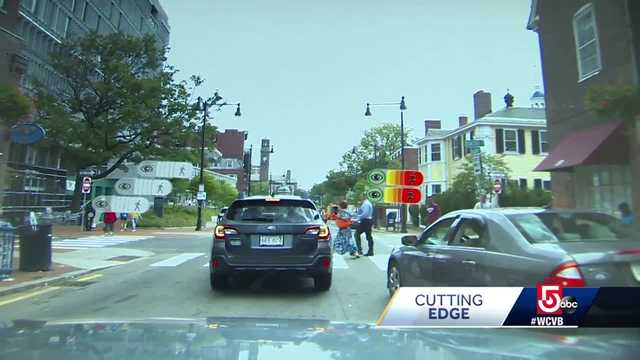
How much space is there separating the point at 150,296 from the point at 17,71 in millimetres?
7747

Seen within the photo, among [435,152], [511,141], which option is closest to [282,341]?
[511,141]

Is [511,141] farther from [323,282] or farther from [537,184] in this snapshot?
[323,282]

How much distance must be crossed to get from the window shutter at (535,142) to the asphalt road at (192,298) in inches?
119

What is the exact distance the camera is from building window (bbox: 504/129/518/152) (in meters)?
8.25

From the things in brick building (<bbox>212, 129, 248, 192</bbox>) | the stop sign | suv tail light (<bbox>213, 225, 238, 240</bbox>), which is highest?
brick building (<bbox>212, 129, 248, 192</bbox>)

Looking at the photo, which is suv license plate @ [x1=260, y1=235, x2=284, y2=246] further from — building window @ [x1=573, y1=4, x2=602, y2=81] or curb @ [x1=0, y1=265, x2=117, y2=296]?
building window @ [x1=573, y1=4, x2=602, y2=81]

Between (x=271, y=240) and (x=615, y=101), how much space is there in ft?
15.9

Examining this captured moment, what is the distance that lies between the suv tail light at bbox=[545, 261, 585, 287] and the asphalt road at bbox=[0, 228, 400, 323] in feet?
8.04

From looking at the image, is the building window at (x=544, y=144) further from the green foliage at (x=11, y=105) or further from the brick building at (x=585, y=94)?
the green foliage at (x=11, y=105)

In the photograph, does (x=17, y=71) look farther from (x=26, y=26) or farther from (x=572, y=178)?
(x=572, y=178)

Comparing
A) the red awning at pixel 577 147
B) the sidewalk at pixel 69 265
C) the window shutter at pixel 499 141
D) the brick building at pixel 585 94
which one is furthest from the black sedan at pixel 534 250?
the sidewalk at pixel 69 265

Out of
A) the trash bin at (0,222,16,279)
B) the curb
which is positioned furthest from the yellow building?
the trash bin at (0,222,16,279)

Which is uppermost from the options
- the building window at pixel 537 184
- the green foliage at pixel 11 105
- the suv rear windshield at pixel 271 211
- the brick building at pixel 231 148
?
the brick building at pixel 231 148

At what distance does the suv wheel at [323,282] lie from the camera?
8224 millimetres
